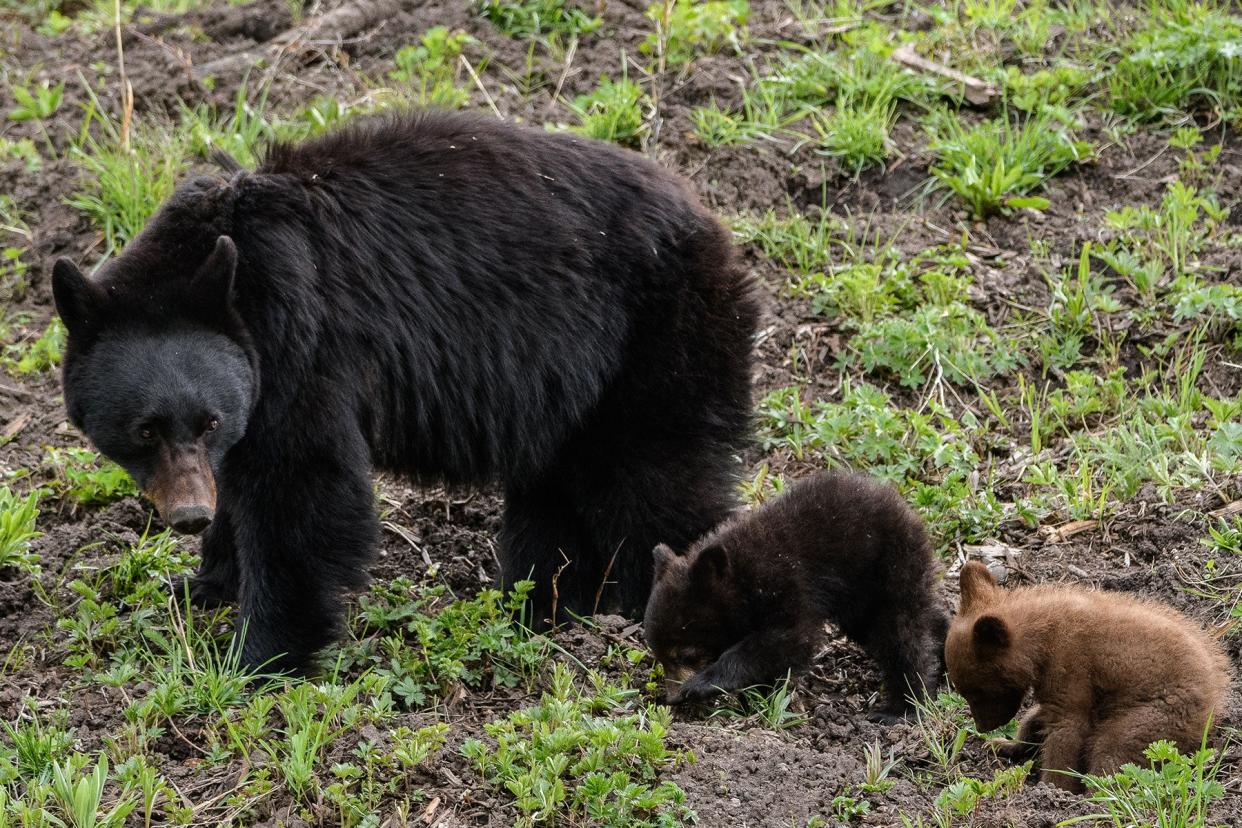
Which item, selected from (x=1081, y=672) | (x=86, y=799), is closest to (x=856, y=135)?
(x=1081, y=672)

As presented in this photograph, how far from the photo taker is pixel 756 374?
7438mm

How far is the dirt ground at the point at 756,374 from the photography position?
4.43 meters

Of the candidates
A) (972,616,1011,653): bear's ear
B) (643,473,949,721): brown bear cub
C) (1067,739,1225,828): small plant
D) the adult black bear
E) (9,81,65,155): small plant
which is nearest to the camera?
(1067,739,1225,828): small plant

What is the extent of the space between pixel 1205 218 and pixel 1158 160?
2.00ft

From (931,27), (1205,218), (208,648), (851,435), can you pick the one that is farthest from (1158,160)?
(208,648)

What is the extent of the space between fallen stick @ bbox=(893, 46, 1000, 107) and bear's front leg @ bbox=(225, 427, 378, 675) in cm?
473

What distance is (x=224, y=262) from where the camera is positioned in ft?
16.6

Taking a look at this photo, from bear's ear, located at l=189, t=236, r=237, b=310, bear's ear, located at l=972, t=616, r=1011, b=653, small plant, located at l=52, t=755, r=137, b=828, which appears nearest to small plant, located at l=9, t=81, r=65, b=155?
bear's ear, located at l=189, t=236, r=237, b=310

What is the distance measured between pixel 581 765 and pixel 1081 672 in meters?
1.64

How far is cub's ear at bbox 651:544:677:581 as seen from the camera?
5.44 meters

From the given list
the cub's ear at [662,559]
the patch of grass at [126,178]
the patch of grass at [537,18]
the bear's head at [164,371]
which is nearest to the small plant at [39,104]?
the patch of grass at [126,178]

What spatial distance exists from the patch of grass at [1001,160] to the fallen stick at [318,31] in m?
3.75

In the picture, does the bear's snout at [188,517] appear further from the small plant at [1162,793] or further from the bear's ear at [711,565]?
the small plant at [1162,793]

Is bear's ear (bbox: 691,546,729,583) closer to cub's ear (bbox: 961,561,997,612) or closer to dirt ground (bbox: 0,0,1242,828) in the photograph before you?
dirt ground (bbox: 0,0,1242,828)
